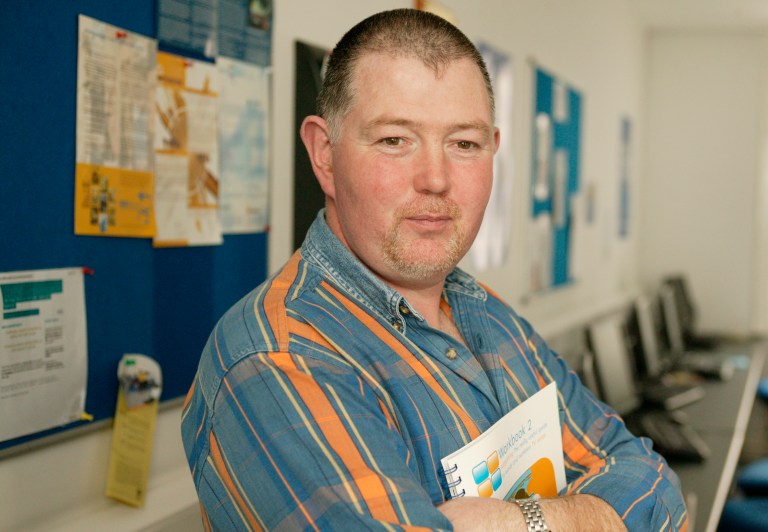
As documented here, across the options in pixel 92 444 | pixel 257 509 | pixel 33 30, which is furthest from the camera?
pixel 92 444

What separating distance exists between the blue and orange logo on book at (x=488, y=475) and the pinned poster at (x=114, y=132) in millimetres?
740

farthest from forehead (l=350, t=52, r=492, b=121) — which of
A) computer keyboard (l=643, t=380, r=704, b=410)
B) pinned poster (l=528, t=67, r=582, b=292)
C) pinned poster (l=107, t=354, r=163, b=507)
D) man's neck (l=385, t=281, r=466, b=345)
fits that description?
computer keyboard (l=643, t=380, r=704, b=410)

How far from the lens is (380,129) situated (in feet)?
3.48

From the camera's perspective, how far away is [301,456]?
86cm

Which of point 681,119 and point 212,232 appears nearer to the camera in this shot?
point 212,232

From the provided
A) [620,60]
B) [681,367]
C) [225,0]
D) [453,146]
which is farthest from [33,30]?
[620,60]

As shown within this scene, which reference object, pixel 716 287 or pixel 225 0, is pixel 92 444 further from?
pixel 716 287

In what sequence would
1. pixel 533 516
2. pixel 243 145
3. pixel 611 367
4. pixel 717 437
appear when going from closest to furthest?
pixel 533 516 → pixel 243 145 → pixel 717 437 → pixel 611 367

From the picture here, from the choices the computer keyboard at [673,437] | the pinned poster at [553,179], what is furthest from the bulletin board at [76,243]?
the pinned poster at [553,179]

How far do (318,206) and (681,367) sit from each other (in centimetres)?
319

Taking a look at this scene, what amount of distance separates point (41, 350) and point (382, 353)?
558 millimetres

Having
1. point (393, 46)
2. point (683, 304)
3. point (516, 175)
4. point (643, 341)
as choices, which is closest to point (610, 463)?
point (393, 46)

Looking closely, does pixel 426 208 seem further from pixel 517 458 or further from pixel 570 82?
pixel 570 82

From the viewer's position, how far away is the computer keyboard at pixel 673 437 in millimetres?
2566
